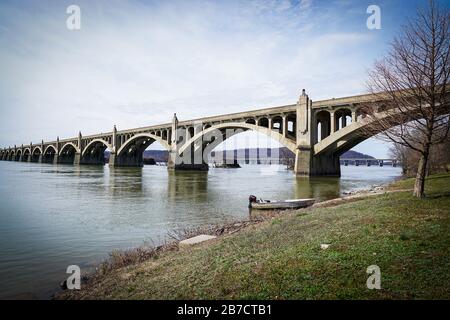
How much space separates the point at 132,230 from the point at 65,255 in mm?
3773

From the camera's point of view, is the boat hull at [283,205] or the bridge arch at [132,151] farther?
the bridge arch at [132,151]

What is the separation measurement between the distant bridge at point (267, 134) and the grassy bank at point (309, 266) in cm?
771

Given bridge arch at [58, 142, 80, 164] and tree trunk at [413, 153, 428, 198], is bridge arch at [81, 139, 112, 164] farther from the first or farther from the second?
tree trunk at [413, 153, 428, 198]

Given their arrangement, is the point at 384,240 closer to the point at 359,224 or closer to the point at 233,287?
the point at 359,224

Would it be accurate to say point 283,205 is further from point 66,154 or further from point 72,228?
point 66,154

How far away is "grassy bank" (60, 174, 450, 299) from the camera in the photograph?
15.5ft

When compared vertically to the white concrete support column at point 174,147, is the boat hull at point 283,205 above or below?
below

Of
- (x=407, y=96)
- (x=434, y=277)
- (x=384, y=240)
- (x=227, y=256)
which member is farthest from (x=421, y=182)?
(x=227, y=256)

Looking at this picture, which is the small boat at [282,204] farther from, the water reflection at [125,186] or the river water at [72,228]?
the water reflection at [125,186]

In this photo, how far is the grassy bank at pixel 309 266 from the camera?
471 cm

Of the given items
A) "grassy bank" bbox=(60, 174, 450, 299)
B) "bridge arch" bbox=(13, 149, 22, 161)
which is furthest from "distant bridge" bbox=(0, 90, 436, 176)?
"bridge arch" bbox=(13, 149, 22, 161)

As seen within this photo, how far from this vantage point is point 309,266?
558 cm

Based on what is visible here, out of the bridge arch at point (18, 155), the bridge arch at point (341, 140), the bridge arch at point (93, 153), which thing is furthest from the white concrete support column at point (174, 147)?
the bridge arch at point (18, 155)
